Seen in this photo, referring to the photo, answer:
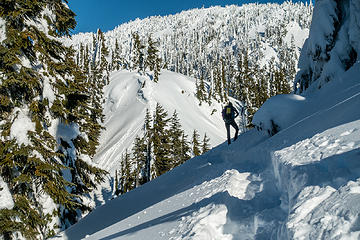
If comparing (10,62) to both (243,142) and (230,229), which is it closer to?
(230,229)

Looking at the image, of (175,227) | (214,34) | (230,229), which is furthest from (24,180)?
(214,34)

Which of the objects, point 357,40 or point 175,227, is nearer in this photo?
point 175,227

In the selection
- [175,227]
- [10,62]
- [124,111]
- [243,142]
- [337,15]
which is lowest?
[175,227]

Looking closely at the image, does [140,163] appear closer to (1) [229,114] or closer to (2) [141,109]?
(1) [229,114]

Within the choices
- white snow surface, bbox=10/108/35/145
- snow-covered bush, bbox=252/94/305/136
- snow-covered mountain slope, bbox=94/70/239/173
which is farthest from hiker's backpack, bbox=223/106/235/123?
snow-covered mountain slope, bbox=94/70/239/173

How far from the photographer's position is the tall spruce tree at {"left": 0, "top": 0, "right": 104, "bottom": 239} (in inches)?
254

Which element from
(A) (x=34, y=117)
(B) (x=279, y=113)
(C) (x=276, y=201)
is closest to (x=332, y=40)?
(B) (x=279, y=113)

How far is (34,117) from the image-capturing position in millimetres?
7145

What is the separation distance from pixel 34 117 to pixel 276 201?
653 centimetres

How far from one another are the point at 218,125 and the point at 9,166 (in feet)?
190

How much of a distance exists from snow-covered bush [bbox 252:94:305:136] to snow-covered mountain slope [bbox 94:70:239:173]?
3526 centimetres

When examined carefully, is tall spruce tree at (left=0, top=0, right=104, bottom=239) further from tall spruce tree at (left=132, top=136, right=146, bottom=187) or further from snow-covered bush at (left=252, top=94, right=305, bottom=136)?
tall spruce tree at (left=132, top=136, right=146, bottom=187)

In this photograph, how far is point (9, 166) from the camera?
6.36 m

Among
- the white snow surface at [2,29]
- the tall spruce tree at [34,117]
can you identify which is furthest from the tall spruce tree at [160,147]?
the white snow surface at [2,29]
